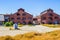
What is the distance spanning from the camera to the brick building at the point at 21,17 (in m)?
60.4

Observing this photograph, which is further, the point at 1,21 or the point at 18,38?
the point at 1,21

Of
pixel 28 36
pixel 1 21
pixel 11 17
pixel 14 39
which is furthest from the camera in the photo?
pixel 11 17

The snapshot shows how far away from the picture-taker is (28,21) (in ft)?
199

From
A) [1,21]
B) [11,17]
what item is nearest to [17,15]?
[11,17]

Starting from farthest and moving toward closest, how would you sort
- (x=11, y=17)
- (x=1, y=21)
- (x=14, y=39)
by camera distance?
1. (x=11, y=17)
2. (x=1, y=21)
3. (x=14, y=39)

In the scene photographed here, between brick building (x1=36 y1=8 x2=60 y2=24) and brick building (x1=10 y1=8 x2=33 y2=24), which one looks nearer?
brick building (x1=10 y1=8 x2=33 y2=24)

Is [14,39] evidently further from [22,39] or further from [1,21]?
[1,21]

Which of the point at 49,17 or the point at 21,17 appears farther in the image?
the point at 49,17

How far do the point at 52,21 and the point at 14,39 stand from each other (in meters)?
48.1

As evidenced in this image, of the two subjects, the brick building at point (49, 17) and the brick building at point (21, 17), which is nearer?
the brick building at point (21, 17)

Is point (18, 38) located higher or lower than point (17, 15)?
lower

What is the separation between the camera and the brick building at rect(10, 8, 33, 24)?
198ft

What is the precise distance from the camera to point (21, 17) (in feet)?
201

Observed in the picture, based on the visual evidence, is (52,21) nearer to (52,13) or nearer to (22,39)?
(52,13)
